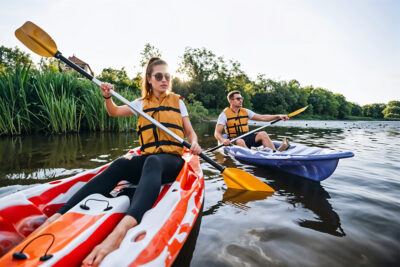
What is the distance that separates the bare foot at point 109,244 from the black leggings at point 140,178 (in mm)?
65

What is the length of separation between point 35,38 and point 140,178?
215 centimetres

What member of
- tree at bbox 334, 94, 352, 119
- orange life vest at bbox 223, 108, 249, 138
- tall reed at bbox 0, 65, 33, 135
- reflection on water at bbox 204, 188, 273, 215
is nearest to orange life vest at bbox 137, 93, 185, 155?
reflection on water at bbox 204, 188, 273, 215

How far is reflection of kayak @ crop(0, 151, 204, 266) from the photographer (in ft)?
3.45

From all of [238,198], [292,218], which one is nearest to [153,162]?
[238,198]

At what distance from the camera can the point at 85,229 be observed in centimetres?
125

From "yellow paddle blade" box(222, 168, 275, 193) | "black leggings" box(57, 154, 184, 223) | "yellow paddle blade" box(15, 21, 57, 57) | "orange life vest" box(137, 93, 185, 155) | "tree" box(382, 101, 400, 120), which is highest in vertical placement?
"tree" box(382, 101, 400, 120)

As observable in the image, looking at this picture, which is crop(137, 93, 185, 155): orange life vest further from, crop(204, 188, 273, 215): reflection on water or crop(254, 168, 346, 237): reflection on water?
crop(254, 168, 346, 237): reflection on water

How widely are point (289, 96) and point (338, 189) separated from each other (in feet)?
151

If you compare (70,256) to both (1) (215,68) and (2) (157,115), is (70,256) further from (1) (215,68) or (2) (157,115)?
(1) (215,68)

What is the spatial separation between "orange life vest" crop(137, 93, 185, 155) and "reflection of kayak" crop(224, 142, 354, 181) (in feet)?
5.60

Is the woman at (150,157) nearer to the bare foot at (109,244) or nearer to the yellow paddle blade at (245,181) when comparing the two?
the bare foot at (109,244)

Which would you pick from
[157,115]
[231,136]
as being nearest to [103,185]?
[157,115]

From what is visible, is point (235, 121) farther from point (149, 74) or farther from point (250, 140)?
point (149, 74)

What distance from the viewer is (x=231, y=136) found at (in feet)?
16.6
